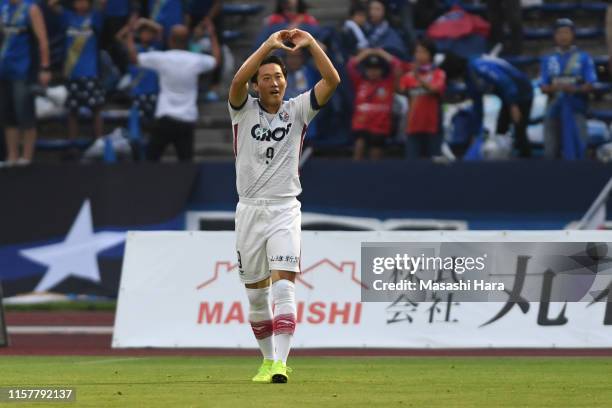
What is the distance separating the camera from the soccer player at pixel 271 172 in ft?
36.0

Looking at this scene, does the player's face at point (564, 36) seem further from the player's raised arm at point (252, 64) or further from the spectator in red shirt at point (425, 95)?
the player's raised arm at point (252, 64)

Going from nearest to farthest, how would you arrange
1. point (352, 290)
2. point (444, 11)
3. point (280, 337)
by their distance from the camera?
1. point (280, 337)
2. point (352, 290)
3. point (444, 11)

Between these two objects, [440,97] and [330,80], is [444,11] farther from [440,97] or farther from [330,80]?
[330,80]

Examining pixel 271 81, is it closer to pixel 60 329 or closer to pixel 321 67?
pixel 321 67

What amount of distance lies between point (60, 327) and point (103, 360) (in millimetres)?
4662

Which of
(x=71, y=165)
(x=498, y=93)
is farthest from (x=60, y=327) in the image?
(x=498, y=93)

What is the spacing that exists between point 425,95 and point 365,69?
1.05 m

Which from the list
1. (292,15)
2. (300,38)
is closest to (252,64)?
(300,38)

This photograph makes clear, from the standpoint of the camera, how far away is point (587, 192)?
1870 centimetres

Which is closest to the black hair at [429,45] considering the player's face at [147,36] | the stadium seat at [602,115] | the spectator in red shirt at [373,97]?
the spectator in red shirt at [373,97]

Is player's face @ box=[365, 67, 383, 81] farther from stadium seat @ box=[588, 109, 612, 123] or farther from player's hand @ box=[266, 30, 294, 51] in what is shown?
player's hand @ box=[266, 30, 294, 51]

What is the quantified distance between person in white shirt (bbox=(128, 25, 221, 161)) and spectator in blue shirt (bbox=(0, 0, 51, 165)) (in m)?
1.57

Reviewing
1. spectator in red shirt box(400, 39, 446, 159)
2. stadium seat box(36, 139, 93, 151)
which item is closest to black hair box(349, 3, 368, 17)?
spectator in red shirt box(400, 39, 446, 159)

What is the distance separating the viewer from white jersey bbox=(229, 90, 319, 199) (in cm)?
1109
